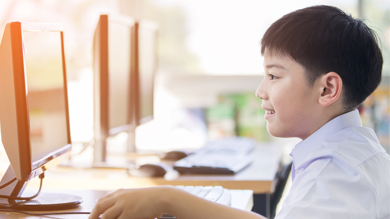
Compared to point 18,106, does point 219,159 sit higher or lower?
lower

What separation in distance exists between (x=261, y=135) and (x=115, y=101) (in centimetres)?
142

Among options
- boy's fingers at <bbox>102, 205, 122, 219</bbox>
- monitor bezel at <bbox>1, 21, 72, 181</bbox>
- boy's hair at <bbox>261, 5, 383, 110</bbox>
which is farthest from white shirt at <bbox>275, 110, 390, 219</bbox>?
Answer: monitor bezel at <bbox>1, 21, 72, 181</bbox>

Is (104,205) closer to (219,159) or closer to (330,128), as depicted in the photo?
(330,128)

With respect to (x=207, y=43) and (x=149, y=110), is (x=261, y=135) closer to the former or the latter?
(x=207, y=43)

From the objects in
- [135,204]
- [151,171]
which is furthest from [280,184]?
[135,204]

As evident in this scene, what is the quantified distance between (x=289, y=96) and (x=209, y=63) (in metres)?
1.99

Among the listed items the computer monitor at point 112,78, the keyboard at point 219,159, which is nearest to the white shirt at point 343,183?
the keyboard at point 219,159

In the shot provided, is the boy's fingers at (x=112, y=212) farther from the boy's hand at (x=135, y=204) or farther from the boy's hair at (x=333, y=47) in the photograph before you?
the boy's hair at (x=333, y=47)

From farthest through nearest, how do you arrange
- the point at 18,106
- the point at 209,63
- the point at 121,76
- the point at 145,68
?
the point at 209,63
the point at 145,68
the point at 121,76
the point at 18,106

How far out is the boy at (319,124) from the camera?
2.30 feet

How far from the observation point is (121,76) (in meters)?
1.64

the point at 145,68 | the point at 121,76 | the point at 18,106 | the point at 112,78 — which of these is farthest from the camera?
the point at 145,68

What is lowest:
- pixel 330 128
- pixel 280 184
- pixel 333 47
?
pixel 280 184

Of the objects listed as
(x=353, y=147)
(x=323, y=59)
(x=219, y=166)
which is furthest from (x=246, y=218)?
(x=219, y=166)
